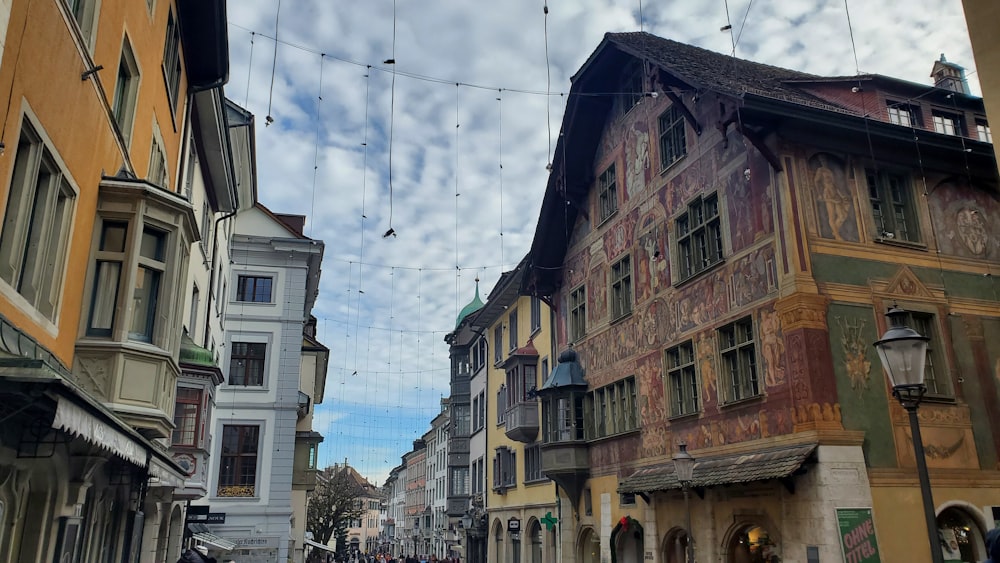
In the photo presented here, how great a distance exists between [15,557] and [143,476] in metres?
4.37

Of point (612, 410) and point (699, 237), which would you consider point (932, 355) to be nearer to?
point (699, 237)

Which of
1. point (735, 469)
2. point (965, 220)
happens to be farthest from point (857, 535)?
point (965, 220)

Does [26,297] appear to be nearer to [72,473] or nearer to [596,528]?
[72,473]

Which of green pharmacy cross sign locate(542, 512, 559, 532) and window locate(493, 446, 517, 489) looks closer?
green pharmacy cross sign locate(542, 512, 559, 532)

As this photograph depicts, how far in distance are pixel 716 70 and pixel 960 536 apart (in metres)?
11.9

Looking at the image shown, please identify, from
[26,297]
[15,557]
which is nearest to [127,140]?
[26,297]

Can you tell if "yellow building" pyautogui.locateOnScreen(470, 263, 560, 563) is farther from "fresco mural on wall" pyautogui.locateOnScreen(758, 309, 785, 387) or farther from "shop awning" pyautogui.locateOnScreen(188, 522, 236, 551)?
"fresco mural on wall" pyautogui.locateOnScreen(758, 309, 785, 387)

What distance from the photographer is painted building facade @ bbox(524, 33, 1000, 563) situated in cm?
1480

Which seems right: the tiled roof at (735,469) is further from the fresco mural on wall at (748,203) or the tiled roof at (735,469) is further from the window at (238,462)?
the window at (238,462)

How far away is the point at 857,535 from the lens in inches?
548

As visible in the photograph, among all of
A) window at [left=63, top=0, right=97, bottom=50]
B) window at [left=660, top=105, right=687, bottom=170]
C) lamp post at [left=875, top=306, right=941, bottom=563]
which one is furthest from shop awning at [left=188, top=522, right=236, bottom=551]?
lamp post at [left=875, top=306, right=941, bottom=563]

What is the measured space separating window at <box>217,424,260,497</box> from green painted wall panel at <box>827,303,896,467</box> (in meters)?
22.5

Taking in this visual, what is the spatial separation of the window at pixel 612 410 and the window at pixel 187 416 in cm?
1128

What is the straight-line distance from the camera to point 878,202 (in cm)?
1678
